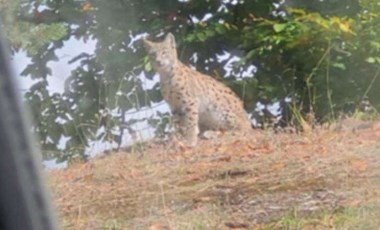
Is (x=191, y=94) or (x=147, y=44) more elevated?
(x=147, y=44)

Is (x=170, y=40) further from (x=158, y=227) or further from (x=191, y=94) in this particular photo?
(x=158, y=227)

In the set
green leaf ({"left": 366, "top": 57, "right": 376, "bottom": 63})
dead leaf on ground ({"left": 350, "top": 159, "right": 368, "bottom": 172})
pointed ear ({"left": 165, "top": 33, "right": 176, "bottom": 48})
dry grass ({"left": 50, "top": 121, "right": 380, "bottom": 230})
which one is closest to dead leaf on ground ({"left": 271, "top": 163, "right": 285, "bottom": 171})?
dry grass ({"left": 50, "top": 121, "right": 380, "bottom": 230})

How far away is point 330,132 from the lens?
22.9 ft

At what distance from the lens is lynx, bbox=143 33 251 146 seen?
8430 millimetres

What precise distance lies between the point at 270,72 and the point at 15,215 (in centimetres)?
749

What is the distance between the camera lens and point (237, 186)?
566 cm

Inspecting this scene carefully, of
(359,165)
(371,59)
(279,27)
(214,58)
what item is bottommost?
(359,165)

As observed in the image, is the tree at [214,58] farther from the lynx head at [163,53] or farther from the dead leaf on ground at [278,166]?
the dead leaf on ground at [278,166]

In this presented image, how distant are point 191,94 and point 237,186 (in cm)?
305

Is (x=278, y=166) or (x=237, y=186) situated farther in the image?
(x=278, y=166)

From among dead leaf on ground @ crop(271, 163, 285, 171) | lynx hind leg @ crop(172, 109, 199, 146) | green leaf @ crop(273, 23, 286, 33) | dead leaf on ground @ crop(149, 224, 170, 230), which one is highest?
green leaf @ crop(273, 23, 286, 33)

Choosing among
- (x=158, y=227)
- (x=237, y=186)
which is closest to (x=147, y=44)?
(x=237, y=186)

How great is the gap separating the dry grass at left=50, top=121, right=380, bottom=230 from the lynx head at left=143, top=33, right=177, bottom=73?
1380mm

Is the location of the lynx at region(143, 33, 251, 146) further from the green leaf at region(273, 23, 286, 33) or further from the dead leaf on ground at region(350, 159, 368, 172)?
the dead leaf on ground at region(350, 159, 368, 172)
